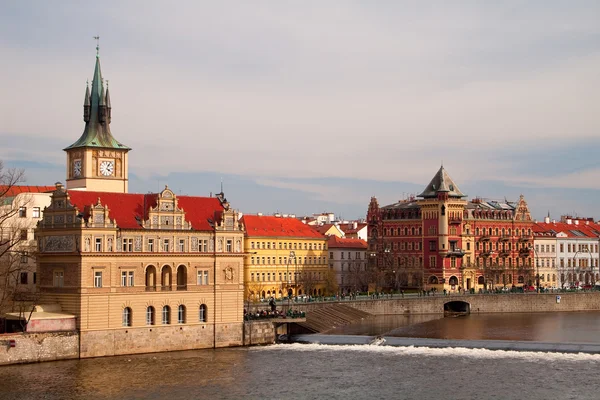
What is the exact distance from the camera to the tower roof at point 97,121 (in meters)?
97.8

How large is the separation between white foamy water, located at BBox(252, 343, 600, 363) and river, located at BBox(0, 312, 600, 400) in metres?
0.08

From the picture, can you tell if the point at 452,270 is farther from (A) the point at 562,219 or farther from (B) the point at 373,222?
(A) the point at 562,219

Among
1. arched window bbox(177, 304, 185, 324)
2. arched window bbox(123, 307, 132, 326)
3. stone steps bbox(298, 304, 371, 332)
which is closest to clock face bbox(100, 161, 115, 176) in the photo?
arched window bbox(177, 304, 185, 324)

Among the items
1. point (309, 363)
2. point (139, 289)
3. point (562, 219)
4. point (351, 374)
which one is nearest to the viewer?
point (351, 374)

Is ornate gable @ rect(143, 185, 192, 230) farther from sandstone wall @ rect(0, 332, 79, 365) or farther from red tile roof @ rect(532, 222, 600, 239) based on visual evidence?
red tile roof @ rect(532, 222, 600, 239)

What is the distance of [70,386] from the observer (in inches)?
2559

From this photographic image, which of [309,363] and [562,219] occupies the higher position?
[562,219]

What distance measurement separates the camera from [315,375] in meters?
69.6

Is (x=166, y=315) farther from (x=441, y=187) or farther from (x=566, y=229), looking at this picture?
(x=566, y=229)

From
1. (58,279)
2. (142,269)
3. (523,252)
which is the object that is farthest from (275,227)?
(58,279)

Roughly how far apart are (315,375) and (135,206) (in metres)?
22.9

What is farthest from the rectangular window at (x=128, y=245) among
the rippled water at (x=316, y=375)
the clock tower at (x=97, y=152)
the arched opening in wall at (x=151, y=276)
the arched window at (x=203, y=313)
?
the clock tower at (x=97, y=152)

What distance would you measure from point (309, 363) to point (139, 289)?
50.2 feet

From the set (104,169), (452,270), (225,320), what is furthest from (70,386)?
(452,270)
